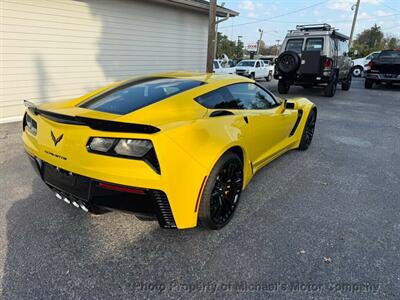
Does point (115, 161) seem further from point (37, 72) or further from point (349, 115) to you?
point (349, 115)

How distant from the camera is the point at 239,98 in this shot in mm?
3232

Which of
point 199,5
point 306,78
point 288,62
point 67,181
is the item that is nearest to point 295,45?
point 288,62

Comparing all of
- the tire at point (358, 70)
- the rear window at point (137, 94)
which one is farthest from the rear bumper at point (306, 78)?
the tire at point (358, 70)

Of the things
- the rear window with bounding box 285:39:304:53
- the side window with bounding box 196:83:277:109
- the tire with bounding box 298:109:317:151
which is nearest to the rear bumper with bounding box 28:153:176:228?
the side window with bounding box 196:83:277:109

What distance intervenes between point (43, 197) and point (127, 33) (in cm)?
699

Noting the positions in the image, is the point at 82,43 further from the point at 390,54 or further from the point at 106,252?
the point at 390,54

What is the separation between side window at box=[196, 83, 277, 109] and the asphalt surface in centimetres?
99

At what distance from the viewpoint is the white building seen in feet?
21.4

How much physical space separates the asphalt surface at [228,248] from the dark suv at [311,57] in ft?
23.9

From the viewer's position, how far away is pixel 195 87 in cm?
288

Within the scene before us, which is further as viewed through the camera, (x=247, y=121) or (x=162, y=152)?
(x=247, y=121)

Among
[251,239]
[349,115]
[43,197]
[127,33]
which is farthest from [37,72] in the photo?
[349,115]

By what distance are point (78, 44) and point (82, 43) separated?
0.13 m

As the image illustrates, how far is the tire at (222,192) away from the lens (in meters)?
2.41
